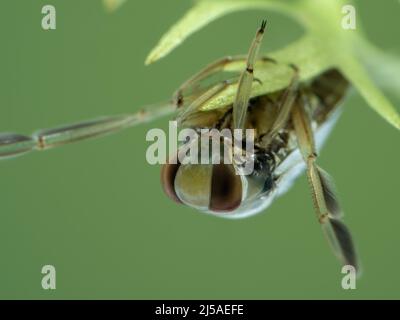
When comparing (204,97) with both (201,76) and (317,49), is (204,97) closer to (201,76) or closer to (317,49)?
(201,76)

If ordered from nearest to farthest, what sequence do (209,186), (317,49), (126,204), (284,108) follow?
(209,186) < (284,108) < (317,49) < (126,204)

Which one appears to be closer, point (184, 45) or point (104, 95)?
point (184, 45)

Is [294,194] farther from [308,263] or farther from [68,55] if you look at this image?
[68,55]

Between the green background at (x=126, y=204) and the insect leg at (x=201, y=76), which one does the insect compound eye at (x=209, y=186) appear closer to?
the insect leg at (x=201, y=76)

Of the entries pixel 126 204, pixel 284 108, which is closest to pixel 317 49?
pixel 284 108

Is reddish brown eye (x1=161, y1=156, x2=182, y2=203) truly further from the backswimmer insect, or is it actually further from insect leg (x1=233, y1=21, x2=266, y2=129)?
insect leg (x1=233, y1=21, x2=266, y2=129)

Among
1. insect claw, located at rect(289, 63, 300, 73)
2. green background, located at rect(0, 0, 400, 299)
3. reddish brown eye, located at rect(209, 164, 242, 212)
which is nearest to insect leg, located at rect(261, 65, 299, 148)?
insect claw, located at rect(289, 63, 300, 73)

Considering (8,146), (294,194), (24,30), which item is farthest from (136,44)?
(8,146)
